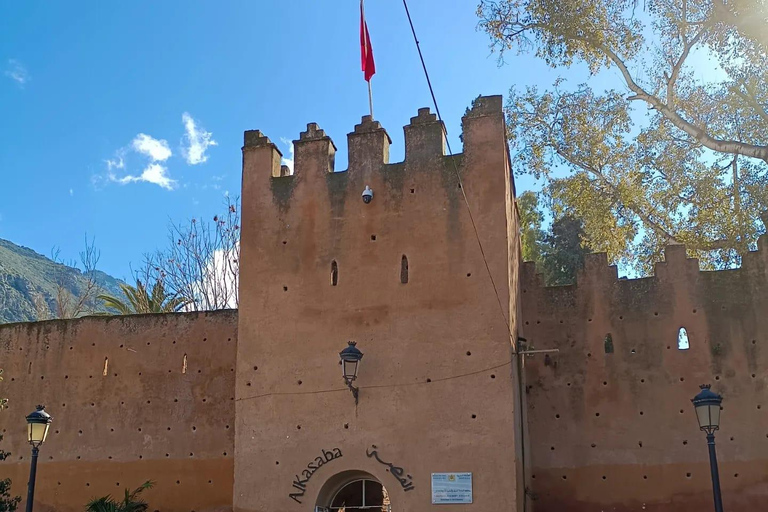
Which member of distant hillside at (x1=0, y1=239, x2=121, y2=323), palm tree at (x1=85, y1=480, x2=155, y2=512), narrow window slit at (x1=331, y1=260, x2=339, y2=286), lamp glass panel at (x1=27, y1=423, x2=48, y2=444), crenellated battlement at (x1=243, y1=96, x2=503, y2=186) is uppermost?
distant hillside at (x1=0, y1=239, x2=121, y2=323)

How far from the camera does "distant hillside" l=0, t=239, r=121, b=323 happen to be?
60.3 metres

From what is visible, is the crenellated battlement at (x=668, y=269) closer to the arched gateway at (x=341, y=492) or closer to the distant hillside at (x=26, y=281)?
the arched gateway at (x=341, y=492)

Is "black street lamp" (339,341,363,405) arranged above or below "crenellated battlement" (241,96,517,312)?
below

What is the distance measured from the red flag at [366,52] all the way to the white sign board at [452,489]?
634 centimetres

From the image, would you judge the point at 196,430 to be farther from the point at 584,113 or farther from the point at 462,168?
the point at 584,113

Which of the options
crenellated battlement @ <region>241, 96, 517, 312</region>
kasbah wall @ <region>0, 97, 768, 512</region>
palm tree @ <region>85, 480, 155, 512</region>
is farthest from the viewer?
palm tree @ <region>85, 480, 155, 512</region>

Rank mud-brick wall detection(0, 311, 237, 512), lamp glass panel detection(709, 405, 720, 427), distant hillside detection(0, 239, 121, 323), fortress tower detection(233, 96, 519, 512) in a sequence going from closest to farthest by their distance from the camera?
1. lamp glass panel detection(709, 405, 720, 427)
2. fortress tower detection(233, 96, 519, 512)
3. mud-brick wall detection(0, 311, 237, 512)
4. distant hillside detection(0, 239, 121, 323)

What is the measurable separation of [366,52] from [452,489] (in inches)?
275

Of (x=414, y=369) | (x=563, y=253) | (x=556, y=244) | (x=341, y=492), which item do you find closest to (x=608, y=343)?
(x=414, y=369)

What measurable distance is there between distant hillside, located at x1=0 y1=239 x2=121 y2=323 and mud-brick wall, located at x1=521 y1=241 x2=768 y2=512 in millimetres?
43662

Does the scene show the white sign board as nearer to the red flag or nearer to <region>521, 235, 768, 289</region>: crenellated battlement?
<region>521, 235, 768, 289</region>: crenellated battlement

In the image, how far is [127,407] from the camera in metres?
15.6

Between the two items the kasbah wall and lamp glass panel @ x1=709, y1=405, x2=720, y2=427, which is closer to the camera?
lamp glass panel @ x1=709, y1=405, x2=720, y2=427

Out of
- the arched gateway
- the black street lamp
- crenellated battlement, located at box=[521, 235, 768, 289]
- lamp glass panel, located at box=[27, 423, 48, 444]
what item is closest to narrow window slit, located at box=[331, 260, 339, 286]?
the black street lamp
